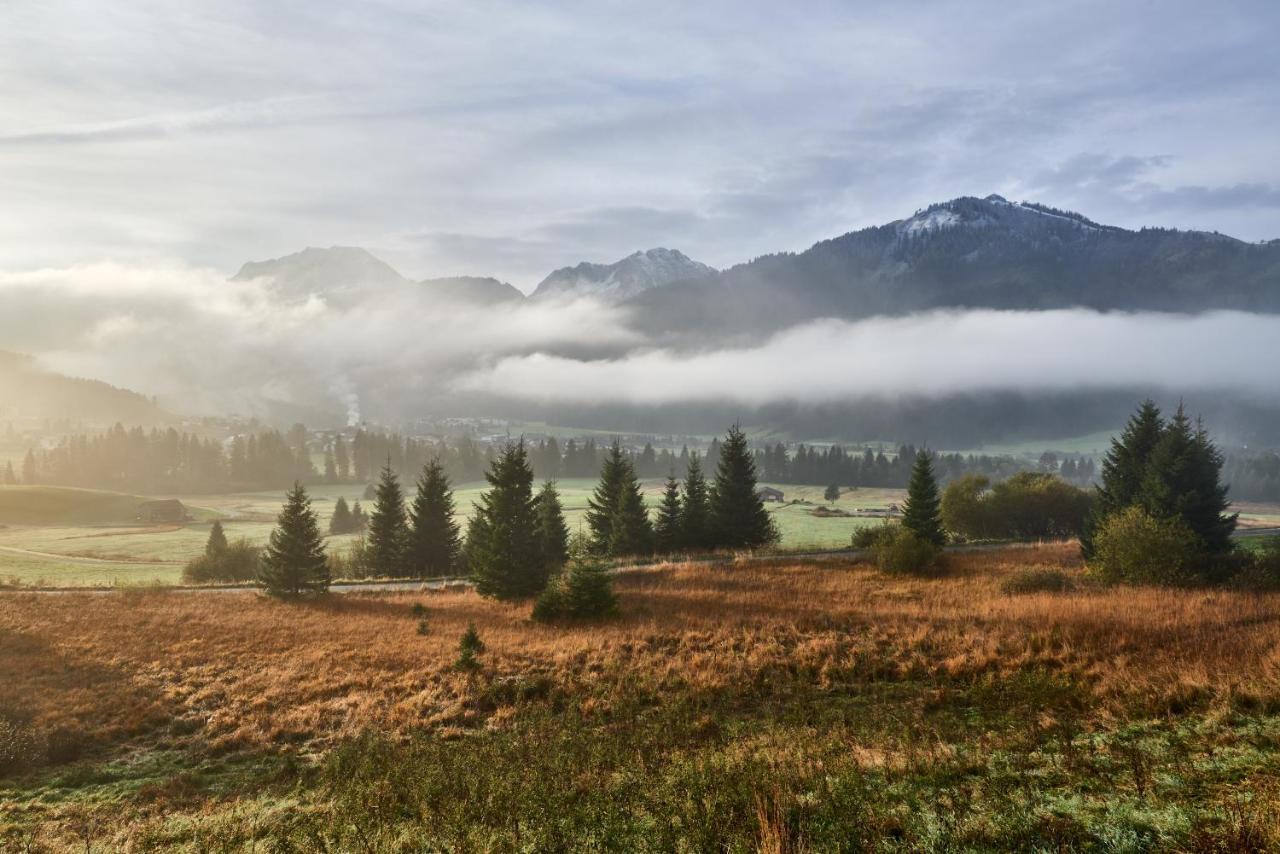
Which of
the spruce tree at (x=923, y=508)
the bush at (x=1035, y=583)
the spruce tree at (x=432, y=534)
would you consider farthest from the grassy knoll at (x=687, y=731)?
the spruce tree at (x=432, y=534)

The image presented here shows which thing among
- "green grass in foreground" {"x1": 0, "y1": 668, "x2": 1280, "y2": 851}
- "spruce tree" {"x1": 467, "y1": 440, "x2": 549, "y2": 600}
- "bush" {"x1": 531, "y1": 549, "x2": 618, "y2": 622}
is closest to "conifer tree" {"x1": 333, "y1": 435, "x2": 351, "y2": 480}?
"spruce tree" {"x1": 467, "y1": 440, "x2": 549, "y2": 600}

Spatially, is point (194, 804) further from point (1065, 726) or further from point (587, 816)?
point (1065, 726)

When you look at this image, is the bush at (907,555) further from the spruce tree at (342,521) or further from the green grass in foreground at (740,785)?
the spruce tree at (342,521)

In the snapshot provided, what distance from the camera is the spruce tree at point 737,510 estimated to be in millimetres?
54750

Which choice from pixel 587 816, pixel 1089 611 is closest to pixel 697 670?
pixel 587 816

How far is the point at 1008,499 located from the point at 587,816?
71.5 m

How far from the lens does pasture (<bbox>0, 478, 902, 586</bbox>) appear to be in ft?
205

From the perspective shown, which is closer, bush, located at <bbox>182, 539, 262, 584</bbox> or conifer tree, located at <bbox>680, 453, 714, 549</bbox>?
conifer tree, located at <bbox>680, 453, 714, 549</bbox>

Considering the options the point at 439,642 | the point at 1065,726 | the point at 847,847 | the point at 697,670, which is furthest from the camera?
the point at 439,642

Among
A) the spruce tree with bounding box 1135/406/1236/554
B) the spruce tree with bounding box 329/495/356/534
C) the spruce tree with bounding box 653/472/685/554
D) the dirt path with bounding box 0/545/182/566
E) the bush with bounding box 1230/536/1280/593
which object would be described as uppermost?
the spruce tree with bounding box 1135/406/1236/554

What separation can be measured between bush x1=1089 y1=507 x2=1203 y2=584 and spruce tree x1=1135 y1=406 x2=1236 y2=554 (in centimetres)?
720

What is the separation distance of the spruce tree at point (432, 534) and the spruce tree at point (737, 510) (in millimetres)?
25419

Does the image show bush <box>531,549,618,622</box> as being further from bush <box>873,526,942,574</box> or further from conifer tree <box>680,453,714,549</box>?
conifer tree <box>680,453,714,549</box>

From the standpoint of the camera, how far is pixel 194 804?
11016 millimetres
